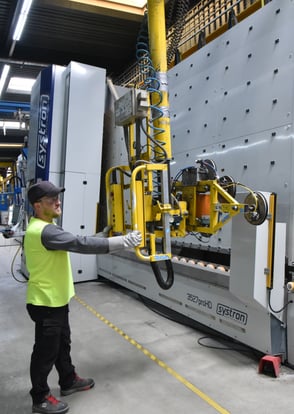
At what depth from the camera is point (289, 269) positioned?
8.83 ft

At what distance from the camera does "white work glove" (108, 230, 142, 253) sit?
82.8 inches

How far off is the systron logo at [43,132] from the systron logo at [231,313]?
12.0 ft

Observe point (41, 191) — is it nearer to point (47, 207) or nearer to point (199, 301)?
point (47, 207)

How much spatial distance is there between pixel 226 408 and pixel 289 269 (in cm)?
112

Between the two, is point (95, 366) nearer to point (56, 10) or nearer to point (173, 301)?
point (173, 301)

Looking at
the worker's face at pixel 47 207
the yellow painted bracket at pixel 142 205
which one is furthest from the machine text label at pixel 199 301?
the worker's face at pixel 47 207

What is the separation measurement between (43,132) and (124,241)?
4005 mm

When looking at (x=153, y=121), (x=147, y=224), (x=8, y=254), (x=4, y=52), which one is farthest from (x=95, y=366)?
(x=8, y=254)

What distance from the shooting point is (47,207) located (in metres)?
2.19

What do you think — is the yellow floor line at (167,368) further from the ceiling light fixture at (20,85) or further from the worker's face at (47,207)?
the ceiling light fixture at (20,85)

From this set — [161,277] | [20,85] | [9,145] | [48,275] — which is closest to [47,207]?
[48,275]

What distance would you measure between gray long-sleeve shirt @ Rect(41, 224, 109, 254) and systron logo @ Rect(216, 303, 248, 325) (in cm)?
140

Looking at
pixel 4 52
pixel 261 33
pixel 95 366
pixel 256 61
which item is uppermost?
pixel 4 52

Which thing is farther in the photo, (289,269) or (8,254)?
(8,254)
